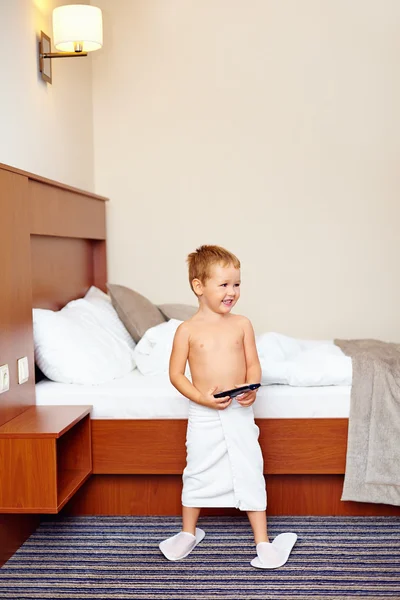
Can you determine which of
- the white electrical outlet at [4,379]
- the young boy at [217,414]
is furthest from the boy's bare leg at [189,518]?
the white electrical outlet at [4,379]

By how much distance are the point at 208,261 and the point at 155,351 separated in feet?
2.15

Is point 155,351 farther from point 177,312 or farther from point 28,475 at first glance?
point 28,475

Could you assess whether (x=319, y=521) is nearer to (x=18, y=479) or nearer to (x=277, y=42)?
(x=18, y=479)

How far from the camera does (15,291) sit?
8.12 feet

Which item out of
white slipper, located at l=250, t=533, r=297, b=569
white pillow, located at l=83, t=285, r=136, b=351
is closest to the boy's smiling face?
white slipper, located at l=250, t=533, r=297, b=569

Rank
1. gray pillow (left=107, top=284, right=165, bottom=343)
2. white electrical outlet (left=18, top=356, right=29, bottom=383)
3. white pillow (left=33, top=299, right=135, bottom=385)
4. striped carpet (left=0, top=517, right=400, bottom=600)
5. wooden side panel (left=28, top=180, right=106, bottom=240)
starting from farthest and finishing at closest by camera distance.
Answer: gray pillow (left=107, top=284, right=165, bottom=343) < wooden side panel (left=28, top=180, right=106, bottom=240) < white pillow (left=33, top=299, right=135, bottom=385) < white electrical outlet (left=18, top=356, right=29, bottom=383) < striped carpet (left=0, top=517, right=400, bottom=600)

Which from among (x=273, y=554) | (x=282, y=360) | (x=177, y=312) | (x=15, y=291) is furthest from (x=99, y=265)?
(x=273, y=554)

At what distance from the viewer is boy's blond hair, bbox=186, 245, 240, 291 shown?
92.4 inches

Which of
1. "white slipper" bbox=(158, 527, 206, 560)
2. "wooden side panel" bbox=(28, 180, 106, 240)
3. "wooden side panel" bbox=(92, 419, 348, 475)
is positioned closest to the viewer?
"white slipper" bbox=(158, 527, 206, 560)

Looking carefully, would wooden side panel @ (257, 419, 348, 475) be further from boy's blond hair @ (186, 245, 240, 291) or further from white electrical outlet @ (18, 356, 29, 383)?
white electrical outlet @ (18, 356, 29, 383)

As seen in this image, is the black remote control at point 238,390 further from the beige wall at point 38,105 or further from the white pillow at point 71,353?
the beige wall at point 38,105

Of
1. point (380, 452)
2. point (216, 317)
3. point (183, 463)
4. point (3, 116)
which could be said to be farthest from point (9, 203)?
point (380, 452)

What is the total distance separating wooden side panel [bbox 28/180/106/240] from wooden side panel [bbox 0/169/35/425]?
6.5 inches

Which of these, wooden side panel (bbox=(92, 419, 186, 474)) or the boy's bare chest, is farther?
wooden side panel (bbox=(92, 419, 186, 474))
